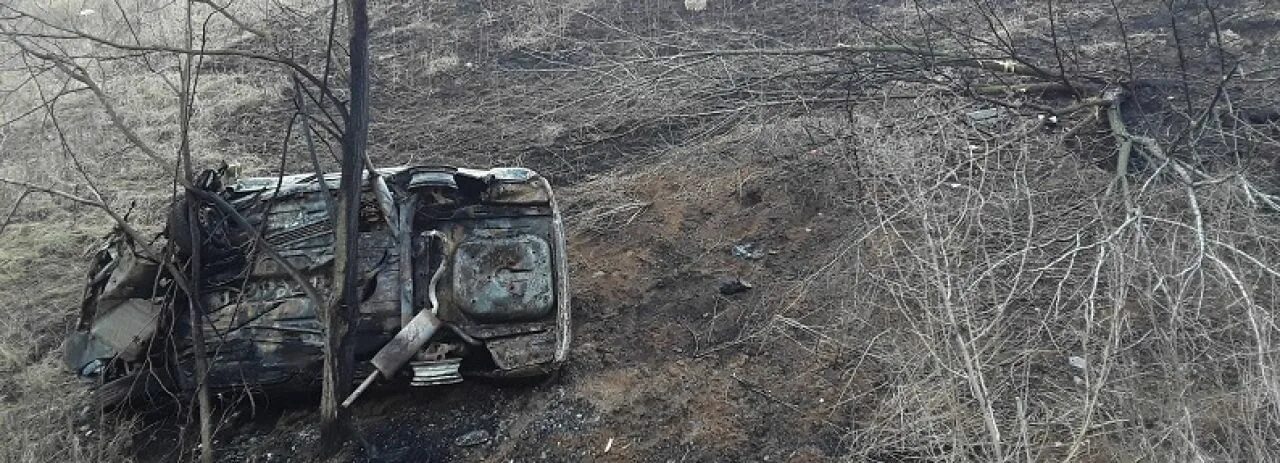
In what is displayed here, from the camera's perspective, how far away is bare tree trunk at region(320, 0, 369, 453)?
138 inches

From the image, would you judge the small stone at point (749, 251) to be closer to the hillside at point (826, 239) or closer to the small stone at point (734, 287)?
the hillside at point (826, 239)

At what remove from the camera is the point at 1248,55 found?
6770mm

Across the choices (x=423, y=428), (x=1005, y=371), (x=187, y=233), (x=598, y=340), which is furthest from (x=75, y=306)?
(x=1005, y=371)

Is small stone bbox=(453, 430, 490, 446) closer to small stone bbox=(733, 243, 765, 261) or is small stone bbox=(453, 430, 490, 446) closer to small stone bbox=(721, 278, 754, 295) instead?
small stone bbox=(721, 278, 754, 295)

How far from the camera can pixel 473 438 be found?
4.21 m

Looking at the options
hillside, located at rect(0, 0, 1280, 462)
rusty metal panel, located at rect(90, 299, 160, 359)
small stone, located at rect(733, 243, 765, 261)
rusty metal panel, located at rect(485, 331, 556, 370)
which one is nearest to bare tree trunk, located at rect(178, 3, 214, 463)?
hillside, located at rect(0, 0, 1280, 462)

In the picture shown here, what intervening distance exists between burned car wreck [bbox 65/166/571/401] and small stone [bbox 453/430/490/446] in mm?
298

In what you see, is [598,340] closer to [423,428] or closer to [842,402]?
[423,428]

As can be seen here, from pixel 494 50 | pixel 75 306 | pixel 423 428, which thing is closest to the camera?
pixel 423 428

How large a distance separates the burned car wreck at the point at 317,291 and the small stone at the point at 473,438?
298 mm

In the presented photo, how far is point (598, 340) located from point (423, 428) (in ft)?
3.61

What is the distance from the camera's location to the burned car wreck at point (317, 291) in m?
4.08

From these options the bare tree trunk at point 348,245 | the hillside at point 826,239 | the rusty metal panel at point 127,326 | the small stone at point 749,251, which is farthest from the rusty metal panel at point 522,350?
the small stone at point 749,251

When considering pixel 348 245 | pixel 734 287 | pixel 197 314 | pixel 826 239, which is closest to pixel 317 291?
pixel 348 245
